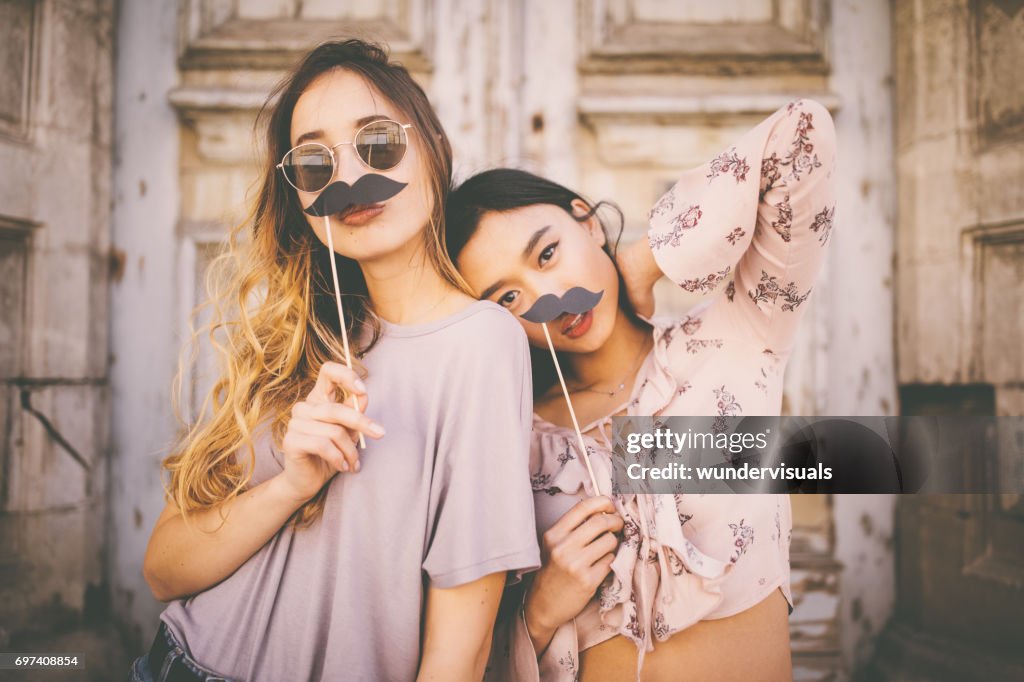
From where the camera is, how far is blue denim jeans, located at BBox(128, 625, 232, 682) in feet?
2.82

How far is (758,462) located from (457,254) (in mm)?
575

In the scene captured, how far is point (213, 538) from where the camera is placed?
2.92 ft

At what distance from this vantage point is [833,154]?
2.92ft

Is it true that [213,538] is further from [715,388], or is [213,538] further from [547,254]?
[715,388]

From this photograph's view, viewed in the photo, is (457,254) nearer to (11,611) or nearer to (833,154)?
(833,154)

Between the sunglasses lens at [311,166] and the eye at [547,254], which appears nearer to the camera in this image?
the sunglasses lens at [311,166]

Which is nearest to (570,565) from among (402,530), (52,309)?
(402,530)

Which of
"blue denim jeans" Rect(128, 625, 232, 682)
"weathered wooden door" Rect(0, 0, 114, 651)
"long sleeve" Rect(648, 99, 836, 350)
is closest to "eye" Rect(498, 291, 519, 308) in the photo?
"long sleeve" Rect(648, 99, 836, 350)

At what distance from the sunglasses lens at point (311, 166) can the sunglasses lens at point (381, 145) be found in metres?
0.05

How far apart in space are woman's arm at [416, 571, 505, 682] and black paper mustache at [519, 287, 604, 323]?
1.22 feet

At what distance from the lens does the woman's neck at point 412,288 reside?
36.3 inches

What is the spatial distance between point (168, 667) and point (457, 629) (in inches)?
16.9

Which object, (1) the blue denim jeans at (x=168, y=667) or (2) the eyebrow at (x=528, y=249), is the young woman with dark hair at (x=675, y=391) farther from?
(1) the blue denim jeans at (x=168, y=667)

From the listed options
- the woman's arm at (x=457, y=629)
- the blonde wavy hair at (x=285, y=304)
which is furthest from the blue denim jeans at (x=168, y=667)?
the woman's arm at (x=457, y=629)
